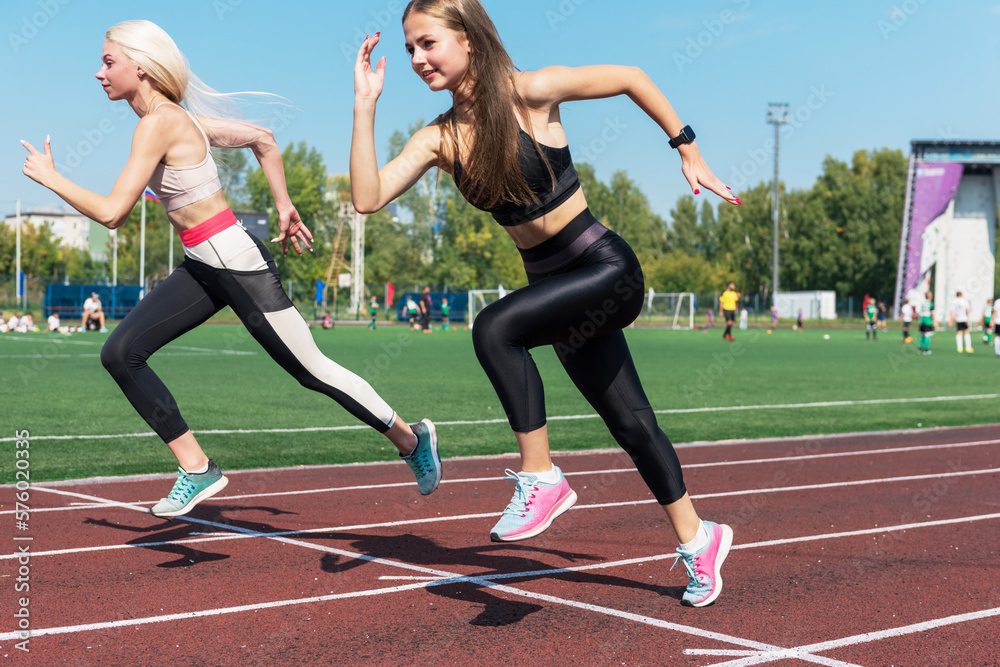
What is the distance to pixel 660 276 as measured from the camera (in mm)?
99250

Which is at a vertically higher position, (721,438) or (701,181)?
(701,181)

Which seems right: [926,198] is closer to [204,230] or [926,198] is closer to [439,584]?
[439,584]

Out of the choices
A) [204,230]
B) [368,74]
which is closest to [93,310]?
[204,230]

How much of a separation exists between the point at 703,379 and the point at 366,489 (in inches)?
491

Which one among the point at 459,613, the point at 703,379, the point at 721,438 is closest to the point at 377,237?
the point at 703,379

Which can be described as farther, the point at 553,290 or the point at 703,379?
the point at 703,379

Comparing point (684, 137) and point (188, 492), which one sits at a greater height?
point (684, 137)

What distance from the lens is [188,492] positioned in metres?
4.74

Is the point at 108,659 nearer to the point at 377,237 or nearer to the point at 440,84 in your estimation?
the point at 440,84

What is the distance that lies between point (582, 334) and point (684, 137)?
0.85m

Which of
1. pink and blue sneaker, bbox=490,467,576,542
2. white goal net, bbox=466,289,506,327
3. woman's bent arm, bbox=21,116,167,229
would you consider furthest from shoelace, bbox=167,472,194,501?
white goal net, bbox=466,289,506,327

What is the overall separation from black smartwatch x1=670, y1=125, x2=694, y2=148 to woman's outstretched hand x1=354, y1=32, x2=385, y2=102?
114 centimetres

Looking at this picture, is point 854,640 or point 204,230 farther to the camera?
point 204,230

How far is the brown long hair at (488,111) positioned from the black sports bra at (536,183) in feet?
0.08
